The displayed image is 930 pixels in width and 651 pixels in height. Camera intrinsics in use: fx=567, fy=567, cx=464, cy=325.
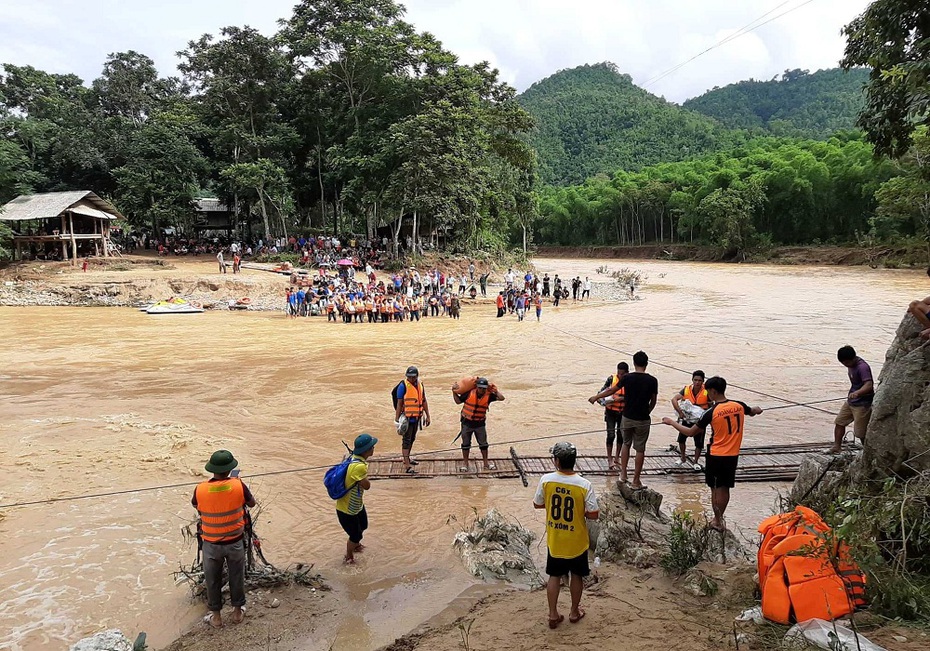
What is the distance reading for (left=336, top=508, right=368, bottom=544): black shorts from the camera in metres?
5.52

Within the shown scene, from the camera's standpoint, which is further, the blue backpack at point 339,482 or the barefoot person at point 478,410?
the barefoot person at point 478,410

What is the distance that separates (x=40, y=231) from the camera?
33312 mm

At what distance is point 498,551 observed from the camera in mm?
5430

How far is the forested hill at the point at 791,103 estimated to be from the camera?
102 m

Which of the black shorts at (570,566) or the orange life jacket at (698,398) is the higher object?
the orange life jacket at (698,398)

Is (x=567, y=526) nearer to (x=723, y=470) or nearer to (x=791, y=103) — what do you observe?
(x=723, y=470)

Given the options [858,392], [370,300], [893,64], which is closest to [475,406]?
[858,392]

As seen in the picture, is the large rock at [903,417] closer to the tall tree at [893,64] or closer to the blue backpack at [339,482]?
the tall tree at [893,64]

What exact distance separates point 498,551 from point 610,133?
108m

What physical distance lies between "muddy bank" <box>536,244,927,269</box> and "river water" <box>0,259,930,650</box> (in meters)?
18.9

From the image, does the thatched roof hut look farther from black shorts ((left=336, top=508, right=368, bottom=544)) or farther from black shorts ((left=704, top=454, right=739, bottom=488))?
black shorts ((left=704, top=454, right=739, bottom=488))

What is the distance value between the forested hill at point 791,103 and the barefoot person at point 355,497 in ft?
331

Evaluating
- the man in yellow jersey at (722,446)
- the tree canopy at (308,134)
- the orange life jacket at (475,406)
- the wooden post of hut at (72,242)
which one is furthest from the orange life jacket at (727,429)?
the wooden post of hut at (72,242)

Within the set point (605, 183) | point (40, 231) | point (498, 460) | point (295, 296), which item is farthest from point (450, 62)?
point (605, 183)
